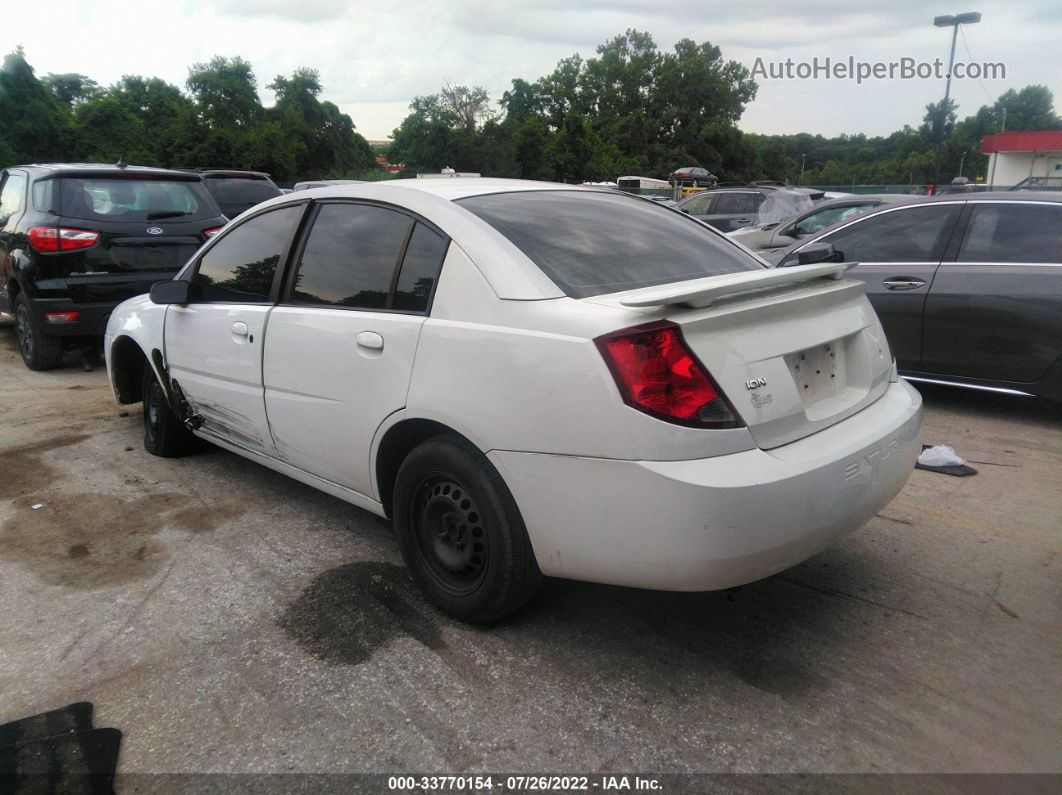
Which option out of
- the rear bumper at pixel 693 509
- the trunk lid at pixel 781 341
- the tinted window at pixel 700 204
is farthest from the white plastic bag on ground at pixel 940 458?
the tinted window at pixel 700 204

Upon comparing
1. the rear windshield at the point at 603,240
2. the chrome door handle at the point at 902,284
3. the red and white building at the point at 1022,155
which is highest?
the red and white building at the point at 1022,155

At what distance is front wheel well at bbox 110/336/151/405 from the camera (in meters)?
5.15

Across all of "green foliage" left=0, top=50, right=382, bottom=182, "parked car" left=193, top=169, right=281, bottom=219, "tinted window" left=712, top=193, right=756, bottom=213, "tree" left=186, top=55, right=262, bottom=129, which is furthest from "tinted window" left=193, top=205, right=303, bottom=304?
"tree" left=186, top=55, right=262, bottom=129

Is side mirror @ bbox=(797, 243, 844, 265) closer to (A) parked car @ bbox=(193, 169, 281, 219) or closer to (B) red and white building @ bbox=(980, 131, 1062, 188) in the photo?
(A) parked car @ bbox=(193, 169, 281, 219)

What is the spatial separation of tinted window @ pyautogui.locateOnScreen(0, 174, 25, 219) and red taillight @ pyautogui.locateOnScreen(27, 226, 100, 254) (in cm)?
89

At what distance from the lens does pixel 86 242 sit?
22.7ft

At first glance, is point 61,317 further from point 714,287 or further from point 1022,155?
point 1022,155

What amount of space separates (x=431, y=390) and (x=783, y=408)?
119 centimetres

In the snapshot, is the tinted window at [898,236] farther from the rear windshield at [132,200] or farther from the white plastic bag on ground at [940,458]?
the rear windshield at [132,200]

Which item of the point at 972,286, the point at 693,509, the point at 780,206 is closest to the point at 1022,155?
the point at 780,206

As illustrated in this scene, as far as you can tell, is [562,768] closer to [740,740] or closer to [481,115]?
[740,740]

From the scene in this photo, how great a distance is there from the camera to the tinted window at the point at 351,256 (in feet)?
10.6

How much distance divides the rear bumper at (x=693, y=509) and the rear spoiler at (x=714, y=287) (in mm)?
482

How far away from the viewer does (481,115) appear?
63.0 m
